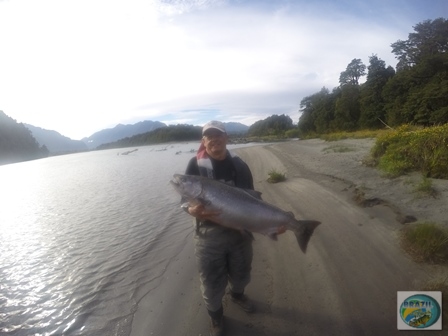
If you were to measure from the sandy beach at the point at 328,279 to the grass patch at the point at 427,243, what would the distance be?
0.17 m

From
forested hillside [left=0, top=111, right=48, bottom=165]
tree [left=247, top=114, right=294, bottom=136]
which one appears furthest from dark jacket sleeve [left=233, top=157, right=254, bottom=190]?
forested hillside [left=0, top=111, right=48, bottom=165]

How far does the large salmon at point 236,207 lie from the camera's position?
3318mm

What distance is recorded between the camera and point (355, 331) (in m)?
3.56

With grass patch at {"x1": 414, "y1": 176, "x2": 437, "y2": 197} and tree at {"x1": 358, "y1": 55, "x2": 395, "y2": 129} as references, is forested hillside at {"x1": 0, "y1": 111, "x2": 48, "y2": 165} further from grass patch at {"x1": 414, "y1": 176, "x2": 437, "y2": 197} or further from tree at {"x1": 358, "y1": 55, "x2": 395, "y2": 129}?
grass patch at {"x1": 414, "y1": 176, "x2": 437, "y2": 197}

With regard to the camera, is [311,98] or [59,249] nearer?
[59,249]

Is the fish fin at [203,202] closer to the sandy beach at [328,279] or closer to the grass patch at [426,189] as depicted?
the sandy beach at [328,279]

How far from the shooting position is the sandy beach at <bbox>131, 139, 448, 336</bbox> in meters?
3.86

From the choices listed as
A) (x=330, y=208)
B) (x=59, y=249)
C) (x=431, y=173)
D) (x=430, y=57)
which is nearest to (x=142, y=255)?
(x=59, y=249)

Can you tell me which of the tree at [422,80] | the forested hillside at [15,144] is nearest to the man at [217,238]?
the tree at [422,80]

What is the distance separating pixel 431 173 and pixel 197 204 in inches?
335

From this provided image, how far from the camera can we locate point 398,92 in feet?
127

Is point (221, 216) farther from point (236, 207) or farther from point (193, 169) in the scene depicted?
point (193, 169)

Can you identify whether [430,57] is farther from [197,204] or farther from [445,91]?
[197,204]

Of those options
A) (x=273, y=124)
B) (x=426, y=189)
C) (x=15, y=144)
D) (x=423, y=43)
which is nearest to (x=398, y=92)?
(x=423, y=43)
